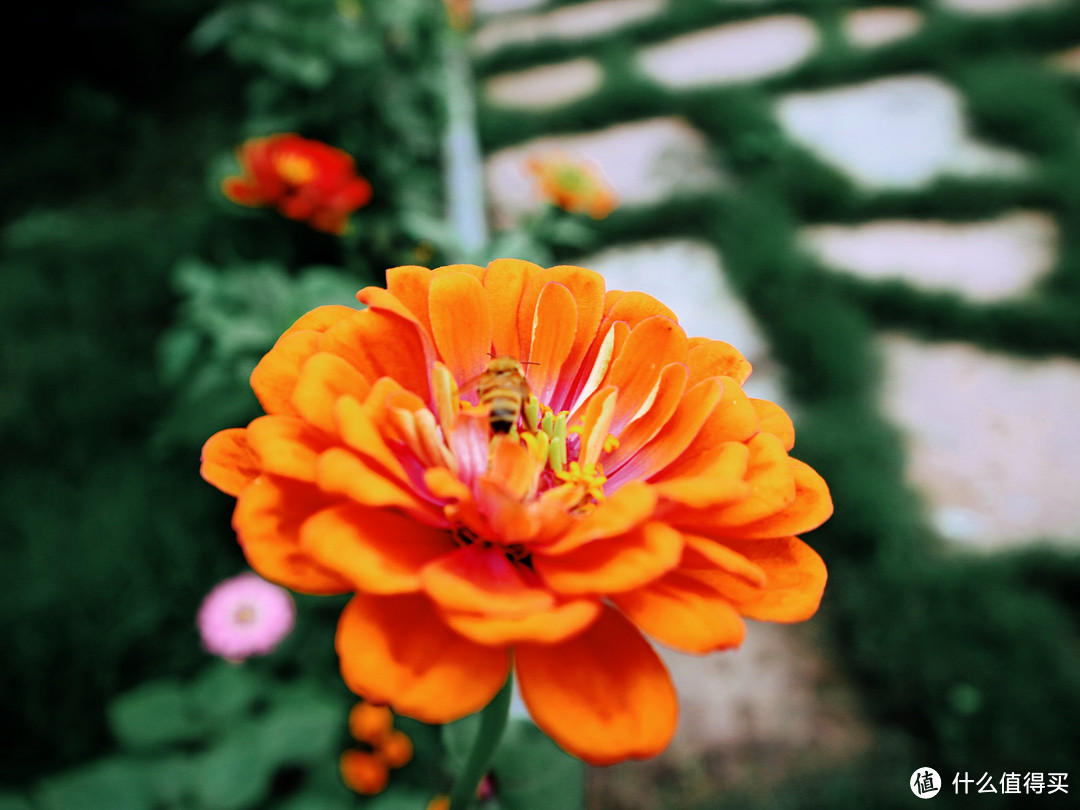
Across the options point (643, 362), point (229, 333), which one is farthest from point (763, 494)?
point (229, 333)

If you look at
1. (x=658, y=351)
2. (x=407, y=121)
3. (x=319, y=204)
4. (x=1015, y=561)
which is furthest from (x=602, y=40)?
(x=658, y=351)

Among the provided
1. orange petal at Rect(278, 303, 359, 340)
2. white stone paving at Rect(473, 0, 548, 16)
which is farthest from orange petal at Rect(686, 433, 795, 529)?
white stone paving at Rect(473, 0, 548, 16)

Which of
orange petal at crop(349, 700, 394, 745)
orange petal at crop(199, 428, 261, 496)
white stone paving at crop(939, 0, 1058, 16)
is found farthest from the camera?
white stone paving at crop(939, 0, 1058, 16)

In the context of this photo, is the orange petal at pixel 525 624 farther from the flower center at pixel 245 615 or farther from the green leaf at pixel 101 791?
the flower center at pixel 245 615

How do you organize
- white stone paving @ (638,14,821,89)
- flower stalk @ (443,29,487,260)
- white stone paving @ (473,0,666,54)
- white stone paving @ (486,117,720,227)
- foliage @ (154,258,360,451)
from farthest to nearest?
white stone paving @ (473,0,666,54)
white stone paving @ (638,14,821,89)
white stone paving @ (486,117,720,227)
flower stalk @ (443,29,487,260)
foliage @ (154,258,360,451)

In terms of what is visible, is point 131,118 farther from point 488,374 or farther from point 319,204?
point 488,374

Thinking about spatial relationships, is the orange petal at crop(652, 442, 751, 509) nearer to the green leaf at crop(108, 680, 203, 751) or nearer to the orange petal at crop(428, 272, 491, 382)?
the orange petal at crop(428, 272, 491, 382)
